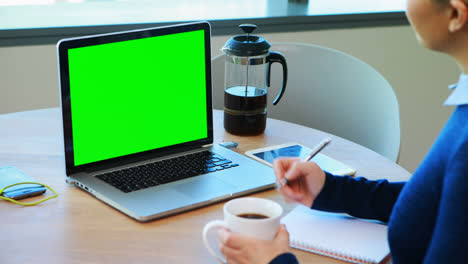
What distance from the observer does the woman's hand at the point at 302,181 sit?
3.55 feet

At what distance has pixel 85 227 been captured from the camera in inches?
41.5

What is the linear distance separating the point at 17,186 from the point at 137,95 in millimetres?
305

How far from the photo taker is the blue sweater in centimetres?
78

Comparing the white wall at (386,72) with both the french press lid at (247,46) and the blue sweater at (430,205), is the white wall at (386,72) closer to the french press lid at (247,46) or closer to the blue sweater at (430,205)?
the french press lid at (247,46)

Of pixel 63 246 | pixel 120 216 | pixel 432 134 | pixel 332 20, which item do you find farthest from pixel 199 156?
pixel 432 134

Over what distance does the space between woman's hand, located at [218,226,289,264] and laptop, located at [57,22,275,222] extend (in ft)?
0.83

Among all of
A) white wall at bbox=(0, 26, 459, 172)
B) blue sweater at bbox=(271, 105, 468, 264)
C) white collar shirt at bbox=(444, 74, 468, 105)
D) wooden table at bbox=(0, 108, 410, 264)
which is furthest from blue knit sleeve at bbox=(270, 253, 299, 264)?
white wall at bbox=(0, 26, 459, 172)

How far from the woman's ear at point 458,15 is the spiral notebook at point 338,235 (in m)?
0.38

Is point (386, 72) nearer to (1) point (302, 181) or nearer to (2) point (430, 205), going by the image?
(1) point (302, 181)

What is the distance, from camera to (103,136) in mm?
1249

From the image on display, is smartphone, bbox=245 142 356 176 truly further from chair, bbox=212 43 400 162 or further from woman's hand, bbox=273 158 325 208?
chair, bbox=212 43 400 162

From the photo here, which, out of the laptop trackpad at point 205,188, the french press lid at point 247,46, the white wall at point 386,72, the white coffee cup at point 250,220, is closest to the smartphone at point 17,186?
the laptop trackpad at point 205,188

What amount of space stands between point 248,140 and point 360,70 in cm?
53

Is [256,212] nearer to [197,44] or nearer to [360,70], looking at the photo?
[197,44]
